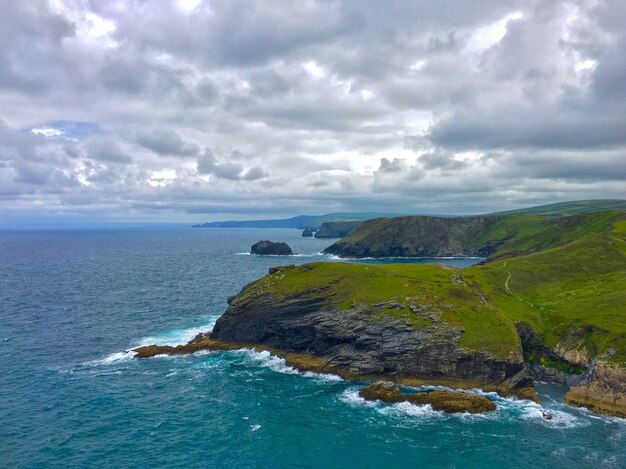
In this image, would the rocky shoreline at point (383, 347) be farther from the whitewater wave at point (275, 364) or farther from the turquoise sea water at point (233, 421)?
the turquoise sea water at point (233, 421)

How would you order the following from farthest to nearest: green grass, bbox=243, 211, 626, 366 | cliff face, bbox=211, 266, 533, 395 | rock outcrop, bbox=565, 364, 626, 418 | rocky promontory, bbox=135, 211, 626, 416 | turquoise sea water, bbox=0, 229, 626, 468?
green grass, bbox=243, 211, 626, 366 → cliff face, bbox=211, 266, 533, 395 → rocky promontory, bbox=135, 211, 626, 416 → rock outcrop, bbox=565, 364, 626, 418 → turquoise sea water, bbox=0, 229, 626, 468

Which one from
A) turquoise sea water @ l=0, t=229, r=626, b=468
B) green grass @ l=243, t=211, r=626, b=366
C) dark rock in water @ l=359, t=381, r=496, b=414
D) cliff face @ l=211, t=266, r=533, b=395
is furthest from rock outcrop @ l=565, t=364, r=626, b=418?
dark rock in water @ l=359, t=381, r=496, b=414

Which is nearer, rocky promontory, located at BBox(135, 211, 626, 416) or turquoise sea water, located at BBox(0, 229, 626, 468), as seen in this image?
turquoise sea water, located at BBox(0, 229, 626, 468)

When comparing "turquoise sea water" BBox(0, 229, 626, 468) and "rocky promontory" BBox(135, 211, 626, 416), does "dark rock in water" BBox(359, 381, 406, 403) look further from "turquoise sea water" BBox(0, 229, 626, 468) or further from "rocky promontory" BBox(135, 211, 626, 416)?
"turquoise sea water" BBox(0, 229, 626, 468)

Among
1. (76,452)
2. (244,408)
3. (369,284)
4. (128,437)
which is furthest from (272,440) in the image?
(369,284)

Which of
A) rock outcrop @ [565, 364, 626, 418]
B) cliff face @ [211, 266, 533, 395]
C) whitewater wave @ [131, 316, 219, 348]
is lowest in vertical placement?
rock outcrop @ [565, 364, 626, 418]

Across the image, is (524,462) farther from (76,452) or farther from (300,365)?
(76,452)

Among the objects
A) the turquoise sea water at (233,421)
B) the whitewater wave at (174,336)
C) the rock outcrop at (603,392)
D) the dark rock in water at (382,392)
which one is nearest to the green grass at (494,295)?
the rock outcrop at (603,392)

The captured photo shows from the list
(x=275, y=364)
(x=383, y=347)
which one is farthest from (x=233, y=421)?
(x=383, y=347)
